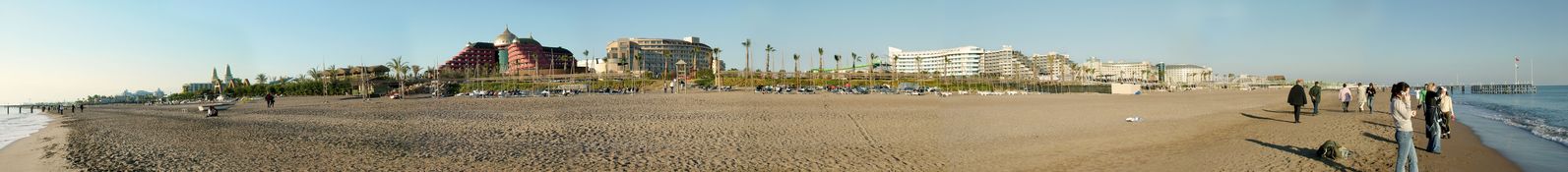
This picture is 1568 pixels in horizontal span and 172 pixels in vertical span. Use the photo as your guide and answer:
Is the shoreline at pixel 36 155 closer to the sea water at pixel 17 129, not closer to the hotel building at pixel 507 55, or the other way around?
the sea water at pixel 17 129

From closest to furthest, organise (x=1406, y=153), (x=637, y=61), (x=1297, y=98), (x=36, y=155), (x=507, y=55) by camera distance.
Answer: (x=1406, y=153) → (x=36, y=155) → (x=1297, y=98) → (x=637, y=61) → (x=507, y=55)

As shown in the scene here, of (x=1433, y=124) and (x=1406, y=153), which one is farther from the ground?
(x=1433, y=124)

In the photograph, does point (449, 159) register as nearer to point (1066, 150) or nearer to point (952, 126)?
point (1066, 150)

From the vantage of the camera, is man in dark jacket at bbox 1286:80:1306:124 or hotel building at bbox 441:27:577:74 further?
hotel building at bbox 441:27:577:74

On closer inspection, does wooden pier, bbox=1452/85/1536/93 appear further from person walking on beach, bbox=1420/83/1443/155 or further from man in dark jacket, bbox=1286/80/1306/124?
person walking on beach, bbox=1420/83/1443/155

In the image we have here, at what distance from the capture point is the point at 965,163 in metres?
7.80

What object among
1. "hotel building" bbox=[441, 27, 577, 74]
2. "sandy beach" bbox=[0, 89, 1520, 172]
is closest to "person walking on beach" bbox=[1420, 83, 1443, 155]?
"sandy beach" bbox=[0, 89, 1520, 172]

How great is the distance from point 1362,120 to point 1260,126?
3503 millimetres

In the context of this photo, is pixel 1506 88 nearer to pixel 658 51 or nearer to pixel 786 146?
pixel 786 146

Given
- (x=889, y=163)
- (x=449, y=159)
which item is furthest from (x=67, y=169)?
(x=889, y=163)

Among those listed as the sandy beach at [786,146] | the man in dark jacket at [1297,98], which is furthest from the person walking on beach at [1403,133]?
the man in dark jacket at [1297,98]

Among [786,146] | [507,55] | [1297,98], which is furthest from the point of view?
[507,55]

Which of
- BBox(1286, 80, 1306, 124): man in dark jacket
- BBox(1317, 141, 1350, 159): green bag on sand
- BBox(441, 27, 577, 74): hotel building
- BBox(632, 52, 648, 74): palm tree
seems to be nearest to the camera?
BBox(1317, 141, 1350, 159): green bag on sand

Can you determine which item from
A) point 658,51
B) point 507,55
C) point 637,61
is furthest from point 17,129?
point 658,51
